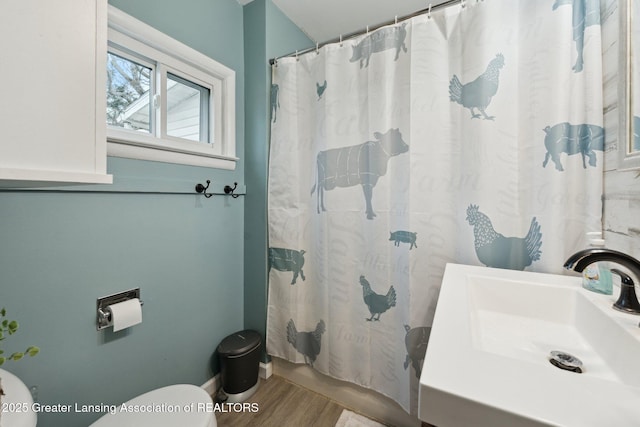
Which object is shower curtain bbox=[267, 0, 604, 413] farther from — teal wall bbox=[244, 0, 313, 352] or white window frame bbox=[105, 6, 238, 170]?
white window frame bbox=[105, 6, 238, 170]

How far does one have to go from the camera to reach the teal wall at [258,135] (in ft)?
5.18

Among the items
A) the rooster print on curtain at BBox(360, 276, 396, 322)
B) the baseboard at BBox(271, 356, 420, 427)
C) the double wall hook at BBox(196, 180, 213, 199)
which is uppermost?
the double wall hook at BBox(196, 180, 213, 199)

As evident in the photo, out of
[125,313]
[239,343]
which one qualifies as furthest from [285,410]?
[125,313]

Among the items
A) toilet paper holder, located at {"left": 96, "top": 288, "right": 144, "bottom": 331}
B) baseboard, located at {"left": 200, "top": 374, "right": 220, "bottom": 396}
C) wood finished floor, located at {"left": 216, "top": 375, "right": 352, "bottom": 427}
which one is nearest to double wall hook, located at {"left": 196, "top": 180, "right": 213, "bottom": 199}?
toilet paper holder, located at {"left": 96, "top": 288, "right": 144, "bottom": 331}

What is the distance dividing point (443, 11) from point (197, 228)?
63.4 inches

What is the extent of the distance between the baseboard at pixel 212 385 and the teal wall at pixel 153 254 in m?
0.04

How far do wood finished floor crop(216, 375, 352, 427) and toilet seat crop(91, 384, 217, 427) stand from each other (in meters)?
0.49

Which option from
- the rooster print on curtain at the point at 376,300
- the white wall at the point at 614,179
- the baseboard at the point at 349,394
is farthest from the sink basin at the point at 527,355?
the baseboard at the point at 349,394

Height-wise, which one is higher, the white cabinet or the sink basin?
the white cabinet

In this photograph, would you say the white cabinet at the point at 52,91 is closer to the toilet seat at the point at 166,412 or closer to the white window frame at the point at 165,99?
the white window frame at the point at 165,99

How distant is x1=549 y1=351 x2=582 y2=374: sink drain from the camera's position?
0.58 metres

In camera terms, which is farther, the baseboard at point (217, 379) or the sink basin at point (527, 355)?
the baseboard at point (217, 379)

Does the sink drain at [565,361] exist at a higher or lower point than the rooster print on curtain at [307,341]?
higher

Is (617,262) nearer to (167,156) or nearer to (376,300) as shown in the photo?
(376,300)
